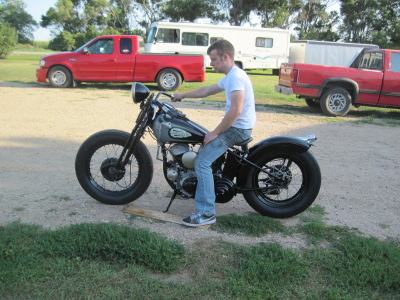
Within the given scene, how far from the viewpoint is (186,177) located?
157 inches

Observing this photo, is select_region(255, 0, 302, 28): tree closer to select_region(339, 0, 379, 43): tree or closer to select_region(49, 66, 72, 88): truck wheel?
select_region(339, 0, 379, 43): tree

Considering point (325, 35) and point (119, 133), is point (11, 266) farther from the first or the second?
point (325, 35)

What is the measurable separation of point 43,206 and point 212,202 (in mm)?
1788

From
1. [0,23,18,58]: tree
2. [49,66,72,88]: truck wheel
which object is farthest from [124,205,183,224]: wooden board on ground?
[0,23,18,58]: tree

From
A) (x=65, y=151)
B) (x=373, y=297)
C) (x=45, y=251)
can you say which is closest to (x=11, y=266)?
(x=45, y=251)

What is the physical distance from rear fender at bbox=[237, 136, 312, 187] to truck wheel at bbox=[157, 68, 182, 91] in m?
10.8

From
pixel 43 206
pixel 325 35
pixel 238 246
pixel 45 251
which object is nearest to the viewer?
pixel 45 251

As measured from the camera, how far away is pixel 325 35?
4275cm

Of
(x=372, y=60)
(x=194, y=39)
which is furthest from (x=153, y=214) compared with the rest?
(x=194, y=39)

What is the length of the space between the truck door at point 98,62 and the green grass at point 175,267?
37.0 ft

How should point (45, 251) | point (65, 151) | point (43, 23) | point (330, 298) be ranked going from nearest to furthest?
1. point (330, 298)
2. point (45, 251)
3. point (65, 151)
4. point (43, 23)

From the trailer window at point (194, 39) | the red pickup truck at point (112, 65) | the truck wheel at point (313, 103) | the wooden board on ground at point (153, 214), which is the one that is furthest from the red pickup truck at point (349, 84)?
the trailer window at point (194, 39)

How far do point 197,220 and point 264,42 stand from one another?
23628 mm

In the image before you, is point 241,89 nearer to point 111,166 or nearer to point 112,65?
point 111,166
